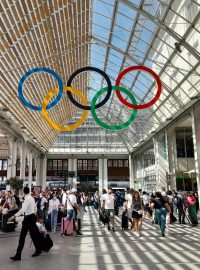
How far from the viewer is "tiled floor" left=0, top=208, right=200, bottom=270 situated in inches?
248

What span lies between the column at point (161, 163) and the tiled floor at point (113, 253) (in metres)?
15.8

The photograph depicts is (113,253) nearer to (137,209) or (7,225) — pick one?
(137,209)

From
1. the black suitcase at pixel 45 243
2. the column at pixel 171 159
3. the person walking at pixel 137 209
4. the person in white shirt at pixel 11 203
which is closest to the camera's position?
the black suitcase at pixel 45 243

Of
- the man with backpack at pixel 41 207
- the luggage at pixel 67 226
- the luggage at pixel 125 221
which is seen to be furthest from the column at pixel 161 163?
the luggage at pixel 67 226

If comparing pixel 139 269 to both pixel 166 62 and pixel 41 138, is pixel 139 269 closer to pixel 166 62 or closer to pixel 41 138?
pixel 166 62

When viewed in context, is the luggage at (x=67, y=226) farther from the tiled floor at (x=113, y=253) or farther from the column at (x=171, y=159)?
the column at (x=171, y=159)

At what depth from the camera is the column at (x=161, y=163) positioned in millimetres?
26391

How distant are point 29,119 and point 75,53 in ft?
26.9

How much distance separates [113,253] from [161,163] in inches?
801

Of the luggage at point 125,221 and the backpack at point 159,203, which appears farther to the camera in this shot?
the luggage at point 125,221

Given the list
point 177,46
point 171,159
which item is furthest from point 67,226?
point 171,159

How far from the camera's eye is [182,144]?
83.8ft

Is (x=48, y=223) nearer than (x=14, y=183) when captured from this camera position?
Yes

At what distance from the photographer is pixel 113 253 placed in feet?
24.8
